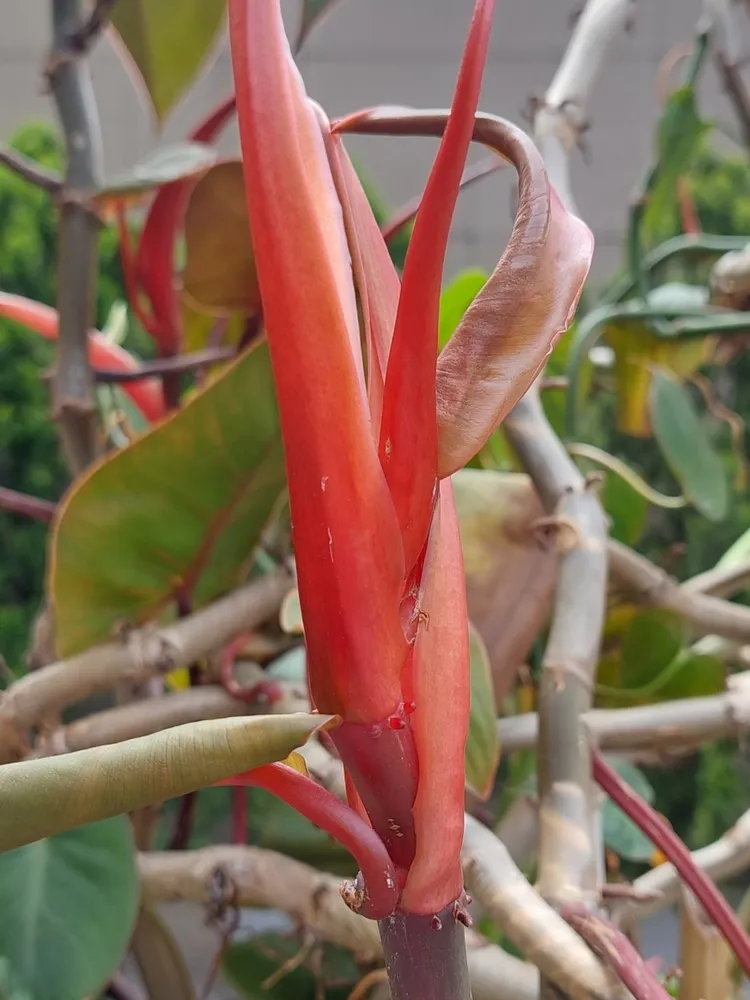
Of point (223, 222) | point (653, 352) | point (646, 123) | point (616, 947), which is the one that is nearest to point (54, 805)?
point (616, 947)

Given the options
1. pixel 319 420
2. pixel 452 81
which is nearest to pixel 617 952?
pixel 319 420

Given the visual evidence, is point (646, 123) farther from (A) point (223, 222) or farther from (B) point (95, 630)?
(B) point (95, 630)

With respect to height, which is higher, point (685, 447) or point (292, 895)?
point (685, 447)

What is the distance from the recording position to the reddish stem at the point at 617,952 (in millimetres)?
159

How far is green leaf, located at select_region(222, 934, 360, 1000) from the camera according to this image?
37cm

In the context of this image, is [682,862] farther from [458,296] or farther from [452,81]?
[452,81]

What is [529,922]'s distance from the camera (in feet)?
0.60

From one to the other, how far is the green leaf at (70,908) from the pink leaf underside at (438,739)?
183 millimetres

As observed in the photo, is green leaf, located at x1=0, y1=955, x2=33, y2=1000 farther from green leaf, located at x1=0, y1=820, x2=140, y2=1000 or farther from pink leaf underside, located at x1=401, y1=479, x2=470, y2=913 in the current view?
pink leaf underside, located at x1=401, y1=479, x2=470, y2=913

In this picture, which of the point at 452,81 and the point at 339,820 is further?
the point at 452,81

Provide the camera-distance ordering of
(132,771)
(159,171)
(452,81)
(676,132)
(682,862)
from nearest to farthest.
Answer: (132,771), (682,862), (159,171), (676,132), (452,81)

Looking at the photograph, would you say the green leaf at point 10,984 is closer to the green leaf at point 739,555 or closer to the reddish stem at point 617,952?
the reddish stem at point 617,952

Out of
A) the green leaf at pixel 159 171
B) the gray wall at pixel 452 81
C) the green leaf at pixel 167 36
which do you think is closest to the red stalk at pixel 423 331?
the green leaf at pixel 159 171

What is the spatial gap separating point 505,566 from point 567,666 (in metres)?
0.08
